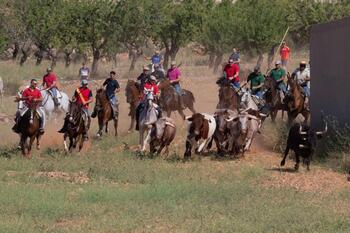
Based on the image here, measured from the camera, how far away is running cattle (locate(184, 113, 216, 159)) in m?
23.2

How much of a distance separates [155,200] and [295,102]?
477 inches

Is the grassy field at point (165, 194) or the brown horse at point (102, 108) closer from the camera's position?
the grassy field at point (165, 194)

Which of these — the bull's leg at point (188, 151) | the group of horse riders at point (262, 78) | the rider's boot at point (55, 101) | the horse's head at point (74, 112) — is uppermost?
the group of horse riders at point (262, 78)

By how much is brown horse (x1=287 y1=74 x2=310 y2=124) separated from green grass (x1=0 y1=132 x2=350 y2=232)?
5.52 m

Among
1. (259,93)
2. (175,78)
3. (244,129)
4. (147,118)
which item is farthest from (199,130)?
(175,78)

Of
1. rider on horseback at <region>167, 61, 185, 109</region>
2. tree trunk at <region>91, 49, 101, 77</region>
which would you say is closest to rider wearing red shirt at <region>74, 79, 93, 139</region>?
rider on horseback at <region>167, 61, 185, 109</region>

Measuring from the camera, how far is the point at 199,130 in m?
23.2

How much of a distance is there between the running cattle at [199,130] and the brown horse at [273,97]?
211 inches

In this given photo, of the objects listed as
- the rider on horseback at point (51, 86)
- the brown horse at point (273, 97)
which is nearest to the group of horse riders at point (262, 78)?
the brown horse at point (273, 97)

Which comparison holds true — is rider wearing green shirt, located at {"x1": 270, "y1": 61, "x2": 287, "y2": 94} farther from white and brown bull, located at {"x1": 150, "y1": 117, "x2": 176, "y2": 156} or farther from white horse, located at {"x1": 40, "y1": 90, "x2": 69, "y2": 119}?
white horse, located at {"x1": 40, "y1": 90, "x2": 69, "y2": 119}

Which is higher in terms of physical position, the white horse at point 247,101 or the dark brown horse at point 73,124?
the white horse at point 247,101

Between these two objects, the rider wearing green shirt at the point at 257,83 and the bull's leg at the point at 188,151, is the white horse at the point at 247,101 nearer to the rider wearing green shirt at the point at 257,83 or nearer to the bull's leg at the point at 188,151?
the rider wearing green shirt at the point at 257,83

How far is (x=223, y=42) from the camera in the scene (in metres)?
57.7

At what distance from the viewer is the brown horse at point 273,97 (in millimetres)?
28797
